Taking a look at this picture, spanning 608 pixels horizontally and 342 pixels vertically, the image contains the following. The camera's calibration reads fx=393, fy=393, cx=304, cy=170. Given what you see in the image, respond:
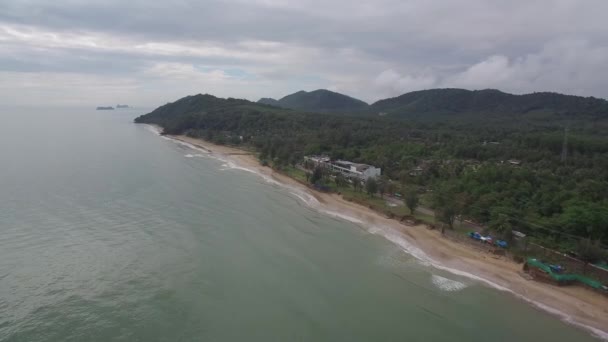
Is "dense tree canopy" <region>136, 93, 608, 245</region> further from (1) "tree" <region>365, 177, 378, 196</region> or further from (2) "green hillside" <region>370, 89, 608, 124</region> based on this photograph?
(2) "green hillside" <region>370, 89, 608, 124</region>

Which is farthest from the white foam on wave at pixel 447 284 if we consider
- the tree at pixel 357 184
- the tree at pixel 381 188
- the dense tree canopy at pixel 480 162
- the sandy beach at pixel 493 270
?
the tree at pixel 357 184

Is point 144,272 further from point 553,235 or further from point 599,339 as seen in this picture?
point 553,235

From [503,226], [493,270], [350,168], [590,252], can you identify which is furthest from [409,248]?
[350,168]

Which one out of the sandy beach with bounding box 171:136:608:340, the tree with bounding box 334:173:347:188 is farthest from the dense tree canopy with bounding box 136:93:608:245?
the tree with bounding box 334:173:347:188

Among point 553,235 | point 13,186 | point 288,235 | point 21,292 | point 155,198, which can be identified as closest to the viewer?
point 21,292

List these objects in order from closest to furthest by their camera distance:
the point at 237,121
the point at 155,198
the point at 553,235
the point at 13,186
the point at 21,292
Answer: the point at 21,292 → the point at 553,235 → the point at 155,198 → the point at 13,186 → the point at 237,121

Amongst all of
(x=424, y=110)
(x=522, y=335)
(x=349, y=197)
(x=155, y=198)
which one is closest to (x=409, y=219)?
(x=349, y=197)

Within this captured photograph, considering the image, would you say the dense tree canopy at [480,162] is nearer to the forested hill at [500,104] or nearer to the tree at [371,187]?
the tree at [371,187]
